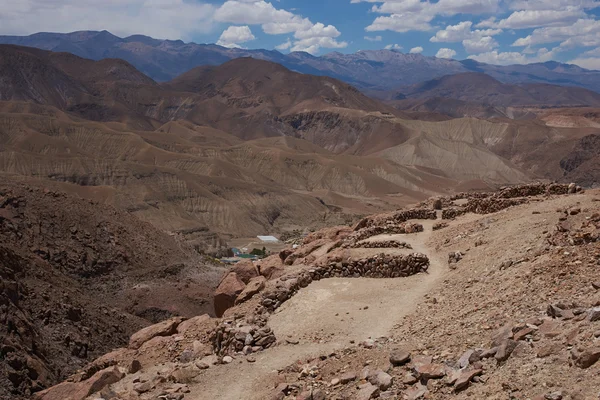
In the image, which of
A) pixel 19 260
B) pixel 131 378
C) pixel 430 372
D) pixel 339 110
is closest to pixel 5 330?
pixel 19 260

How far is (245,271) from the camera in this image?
75.0 feet

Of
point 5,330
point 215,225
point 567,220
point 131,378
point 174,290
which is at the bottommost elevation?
point 215,225

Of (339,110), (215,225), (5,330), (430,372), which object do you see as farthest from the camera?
(339,110)

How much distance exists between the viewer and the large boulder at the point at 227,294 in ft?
69.4

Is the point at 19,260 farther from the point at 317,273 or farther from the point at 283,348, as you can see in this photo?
the point at 283,348

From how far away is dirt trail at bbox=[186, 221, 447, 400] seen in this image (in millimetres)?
12453

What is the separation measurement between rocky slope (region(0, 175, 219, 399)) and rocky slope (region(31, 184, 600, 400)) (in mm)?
7926

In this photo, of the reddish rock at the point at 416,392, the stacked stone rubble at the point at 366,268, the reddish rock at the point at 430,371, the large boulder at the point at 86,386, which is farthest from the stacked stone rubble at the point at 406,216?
the reddish rock at the point at 416,392

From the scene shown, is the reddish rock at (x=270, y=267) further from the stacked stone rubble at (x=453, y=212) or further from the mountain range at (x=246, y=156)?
the mountain range at (x=246, y=156)

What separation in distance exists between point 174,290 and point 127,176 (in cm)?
5206

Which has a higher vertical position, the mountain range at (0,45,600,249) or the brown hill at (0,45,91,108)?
the brown hill at (0,45,91,108)

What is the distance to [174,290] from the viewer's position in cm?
3691

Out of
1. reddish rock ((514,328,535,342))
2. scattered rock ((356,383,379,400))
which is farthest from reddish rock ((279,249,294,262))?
reddish rock ((514,328,535,342))

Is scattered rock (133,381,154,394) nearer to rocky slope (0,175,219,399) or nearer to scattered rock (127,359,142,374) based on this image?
scattered rock (127,359,142,374)
